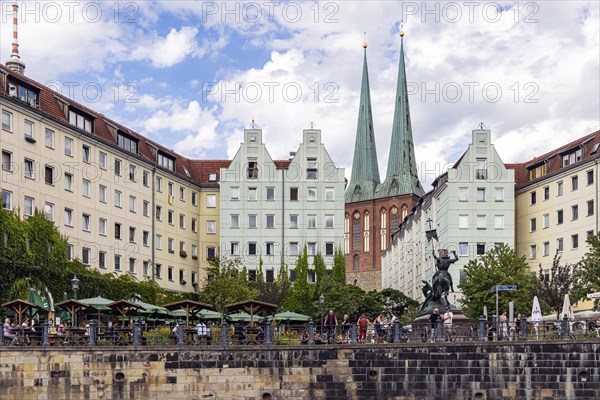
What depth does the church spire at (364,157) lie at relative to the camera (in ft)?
513

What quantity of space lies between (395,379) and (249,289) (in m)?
44.5

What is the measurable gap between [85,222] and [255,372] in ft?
124

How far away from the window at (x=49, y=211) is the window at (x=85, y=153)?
22.3 ft

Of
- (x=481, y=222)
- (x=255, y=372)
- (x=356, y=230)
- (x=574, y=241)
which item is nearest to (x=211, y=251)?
(x=481, y=222)

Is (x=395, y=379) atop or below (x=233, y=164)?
below

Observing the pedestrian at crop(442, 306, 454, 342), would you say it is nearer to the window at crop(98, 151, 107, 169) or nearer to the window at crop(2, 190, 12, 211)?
the window at crop(2, 190, 12, 211)

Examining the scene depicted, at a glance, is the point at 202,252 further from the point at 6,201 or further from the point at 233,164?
the point at 6,201

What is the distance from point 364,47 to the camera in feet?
540

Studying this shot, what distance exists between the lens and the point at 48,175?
78438mm

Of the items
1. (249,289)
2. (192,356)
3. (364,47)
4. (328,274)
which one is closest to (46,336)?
(192,356)

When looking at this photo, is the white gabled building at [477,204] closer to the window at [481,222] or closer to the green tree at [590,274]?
the window at [481,222]

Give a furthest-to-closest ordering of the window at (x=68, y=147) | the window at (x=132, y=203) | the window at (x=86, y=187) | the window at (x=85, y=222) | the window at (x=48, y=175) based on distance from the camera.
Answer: the window at (x=132, y=203) → the window at (x=86, y=187) → the window at (x=85, y=222) → the window at (x=68, y=147) → the window at (x=48, y=175)

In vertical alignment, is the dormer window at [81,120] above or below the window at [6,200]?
above

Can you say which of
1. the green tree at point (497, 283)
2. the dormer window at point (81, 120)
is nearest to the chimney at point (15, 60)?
the dormer window at point (81, 120)
